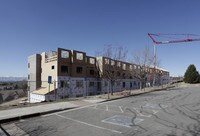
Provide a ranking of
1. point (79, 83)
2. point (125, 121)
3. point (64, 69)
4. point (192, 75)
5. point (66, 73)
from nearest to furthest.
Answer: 1. point (125, 121)
2. point (64, 69)
3. point (66, 73)
4. point (79, 83)
5. point (192, 75)

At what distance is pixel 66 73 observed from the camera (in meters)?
39.7

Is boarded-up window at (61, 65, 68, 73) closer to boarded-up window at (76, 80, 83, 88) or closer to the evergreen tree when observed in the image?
boarded-up window at (76, 80, 83, 88)

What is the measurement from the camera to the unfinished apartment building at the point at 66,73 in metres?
37.8

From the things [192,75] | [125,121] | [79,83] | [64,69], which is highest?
[64,69]

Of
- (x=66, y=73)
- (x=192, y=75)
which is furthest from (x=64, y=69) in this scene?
(x=192, y=75)

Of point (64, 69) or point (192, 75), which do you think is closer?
point (64, 69)

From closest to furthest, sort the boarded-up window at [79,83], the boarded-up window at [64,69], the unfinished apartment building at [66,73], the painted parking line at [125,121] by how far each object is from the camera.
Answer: the painted parking line at [125,121] → the unfinished apartment building at [66,73] → the boarded-up window at [64,69] → the boarded-up window at [79,83]

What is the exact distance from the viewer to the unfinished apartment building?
37844 mm

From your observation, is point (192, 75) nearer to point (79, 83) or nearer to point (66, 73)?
point (79, 83)

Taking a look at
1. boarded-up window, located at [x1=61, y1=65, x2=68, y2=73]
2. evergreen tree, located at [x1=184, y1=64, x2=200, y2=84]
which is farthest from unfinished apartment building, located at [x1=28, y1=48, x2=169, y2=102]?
evergreen tree, located at [x1=184, y1=64, x2=200, y2=84]

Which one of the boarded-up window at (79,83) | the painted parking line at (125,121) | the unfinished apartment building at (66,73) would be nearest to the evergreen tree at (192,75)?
the unfinished apartment building at (66,73)

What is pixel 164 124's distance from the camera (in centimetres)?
862

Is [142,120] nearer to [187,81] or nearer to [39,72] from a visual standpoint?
[39,72]

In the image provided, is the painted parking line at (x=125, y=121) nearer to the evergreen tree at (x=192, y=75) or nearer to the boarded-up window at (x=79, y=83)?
the boarded-up window at (x=79, y=83)
